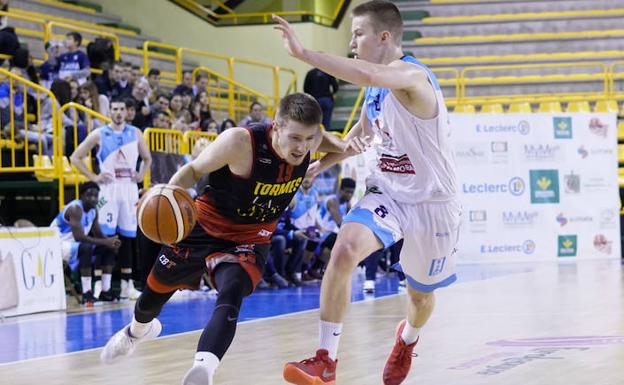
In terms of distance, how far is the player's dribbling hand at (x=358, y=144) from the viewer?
19.5 ft

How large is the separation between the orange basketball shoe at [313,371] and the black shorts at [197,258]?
594mm

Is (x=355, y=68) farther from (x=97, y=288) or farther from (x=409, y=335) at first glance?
(x=97, y=288)

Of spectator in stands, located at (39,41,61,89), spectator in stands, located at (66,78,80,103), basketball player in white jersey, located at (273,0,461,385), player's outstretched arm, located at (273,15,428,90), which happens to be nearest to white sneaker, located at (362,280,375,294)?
spectator in stands, located at (66,78,80,103)

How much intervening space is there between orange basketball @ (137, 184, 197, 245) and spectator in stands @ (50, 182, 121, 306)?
6.45m

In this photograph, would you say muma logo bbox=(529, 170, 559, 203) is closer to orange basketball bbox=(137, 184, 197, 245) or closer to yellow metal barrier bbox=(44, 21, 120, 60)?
yellow metal barrier bbox=(44, 21, 120, 60)

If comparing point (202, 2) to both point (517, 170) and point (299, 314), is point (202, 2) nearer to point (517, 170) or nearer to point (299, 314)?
point (517, 170)

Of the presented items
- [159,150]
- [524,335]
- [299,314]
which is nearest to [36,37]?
[159,150]

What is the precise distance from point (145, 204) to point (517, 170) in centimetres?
1370

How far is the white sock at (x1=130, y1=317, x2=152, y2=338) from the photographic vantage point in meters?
6.27

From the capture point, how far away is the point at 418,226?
18.7 ft

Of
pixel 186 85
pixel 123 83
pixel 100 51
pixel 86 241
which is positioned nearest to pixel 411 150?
pixel 86 241

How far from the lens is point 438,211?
5688 mm

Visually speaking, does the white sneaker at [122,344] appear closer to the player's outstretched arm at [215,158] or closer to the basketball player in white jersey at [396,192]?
the player's outstretched arm at [215,158]

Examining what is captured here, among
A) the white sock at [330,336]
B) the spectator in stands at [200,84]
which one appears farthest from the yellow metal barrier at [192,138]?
the white sock at [330,336]
